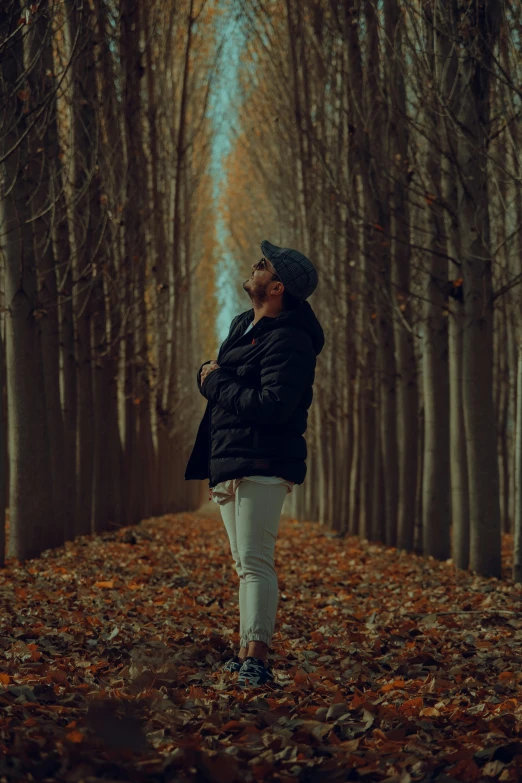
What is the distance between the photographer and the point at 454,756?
3.42m

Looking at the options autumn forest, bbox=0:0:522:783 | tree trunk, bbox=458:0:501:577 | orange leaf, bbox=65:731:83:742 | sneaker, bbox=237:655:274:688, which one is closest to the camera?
orange leaf, bbox=65:731:83:742

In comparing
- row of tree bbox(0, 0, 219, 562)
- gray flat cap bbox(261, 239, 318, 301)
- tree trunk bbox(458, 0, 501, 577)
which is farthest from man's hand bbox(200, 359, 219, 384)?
tree trunk bbox(458, 0, 501, 577)

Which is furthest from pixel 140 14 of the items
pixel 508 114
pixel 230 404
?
pixel 230 404

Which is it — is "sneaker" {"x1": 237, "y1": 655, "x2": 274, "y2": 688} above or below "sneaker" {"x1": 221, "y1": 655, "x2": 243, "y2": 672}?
above

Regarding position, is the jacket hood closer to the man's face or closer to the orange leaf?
the man's face

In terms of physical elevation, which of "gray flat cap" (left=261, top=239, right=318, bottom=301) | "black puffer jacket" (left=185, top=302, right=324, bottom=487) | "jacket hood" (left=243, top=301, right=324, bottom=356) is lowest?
"black puffer jacket" (left=185, top=302, right=324, bottom=487)

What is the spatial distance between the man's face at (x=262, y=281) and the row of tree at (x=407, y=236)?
308cm

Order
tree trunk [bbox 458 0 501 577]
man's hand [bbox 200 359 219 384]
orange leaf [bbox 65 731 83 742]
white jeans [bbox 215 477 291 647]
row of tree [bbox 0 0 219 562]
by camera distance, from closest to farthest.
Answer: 1. orange leaf [bbox 65 731 83 742]
2. white jeans [bbox 215 477 291 647]
3. man's hand [bbox 200 359 219 384]
4. row of tree [bbox 0 0 219 562]
5. tree trunk [bbox 458 0 501 577]

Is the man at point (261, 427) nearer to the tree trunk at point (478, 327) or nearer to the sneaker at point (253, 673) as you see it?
the sneaker at point (253, 673)

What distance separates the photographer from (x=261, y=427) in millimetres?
4465

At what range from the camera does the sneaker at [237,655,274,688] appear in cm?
435

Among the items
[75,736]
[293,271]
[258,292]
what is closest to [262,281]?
[258,292]

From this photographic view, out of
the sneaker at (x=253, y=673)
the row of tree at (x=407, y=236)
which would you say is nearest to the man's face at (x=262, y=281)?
the sneaker at (x=253, y=673)

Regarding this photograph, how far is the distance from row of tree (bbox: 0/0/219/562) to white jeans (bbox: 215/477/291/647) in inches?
152
